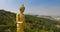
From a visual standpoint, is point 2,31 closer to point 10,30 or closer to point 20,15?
point 10,30

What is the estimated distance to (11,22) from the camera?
24047mm

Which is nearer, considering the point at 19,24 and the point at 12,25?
the point at 19,24

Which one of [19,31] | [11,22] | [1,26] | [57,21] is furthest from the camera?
[57,21]

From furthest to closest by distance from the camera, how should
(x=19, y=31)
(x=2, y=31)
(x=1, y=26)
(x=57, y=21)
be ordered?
(x=57, y=21), (x=1, y=26), (x=2, y=31), (x=19, y=31)

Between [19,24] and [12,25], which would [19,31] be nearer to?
[19,24]

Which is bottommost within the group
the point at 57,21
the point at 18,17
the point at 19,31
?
the point at 57,21

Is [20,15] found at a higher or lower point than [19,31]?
higher

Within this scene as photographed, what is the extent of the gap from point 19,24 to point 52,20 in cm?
2660

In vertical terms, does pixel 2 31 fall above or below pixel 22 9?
below

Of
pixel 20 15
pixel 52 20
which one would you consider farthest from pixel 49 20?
pixel 20 15

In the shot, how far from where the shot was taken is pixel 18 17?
4.61m

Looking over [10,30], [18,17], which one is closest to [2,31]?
[10,30]

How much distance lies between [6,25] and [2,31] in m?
2.77

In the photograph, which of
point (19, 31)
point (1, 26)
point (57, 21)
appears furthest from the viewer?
point (57, 21)
